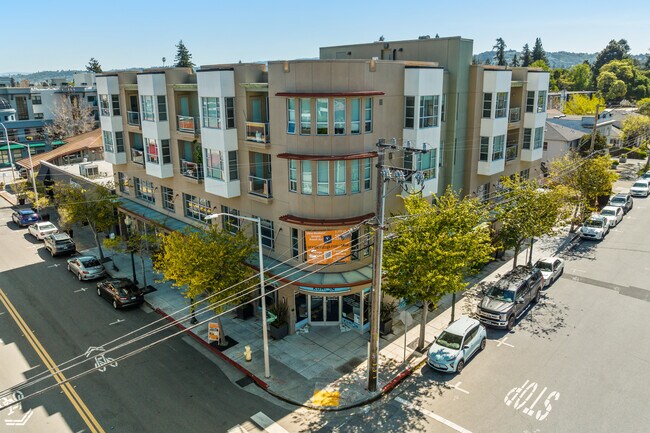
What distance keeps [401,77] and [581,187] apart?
801 inches

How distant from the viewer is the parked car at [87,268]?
30.4m

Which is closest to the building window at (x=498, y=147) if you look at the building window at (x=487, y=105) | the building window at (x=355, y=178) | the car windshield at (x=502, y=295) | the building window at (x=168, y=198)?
the building window at (x=487, y=105)

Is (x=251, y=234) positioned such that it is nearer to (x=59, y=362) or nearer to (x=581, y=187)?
(x=59, y=362)

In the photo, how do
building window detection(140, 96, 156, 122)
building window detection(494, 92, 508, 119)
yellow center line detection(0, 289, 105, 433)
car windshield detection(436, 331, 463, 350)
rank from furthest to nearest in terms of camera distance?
building window detection(494, 92, 508, 119), building window detection(140, 96, 156, 122), car windshield detection(436, 331, 463, 350), yellow center line detection(0, 289, 105, 433)

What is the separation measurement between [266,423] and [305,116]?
523 inches

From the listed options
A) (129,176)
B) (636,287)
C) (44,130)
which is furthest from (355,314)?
(44,130)

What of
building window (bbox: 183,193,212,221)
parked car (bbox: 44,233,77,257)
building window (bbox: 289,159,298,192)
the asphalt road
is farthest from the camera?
parked car (bbox: 44,233,77,257)

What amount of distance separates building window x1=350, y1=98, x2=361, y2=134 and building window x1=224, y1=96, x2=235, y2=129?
700 centimetres

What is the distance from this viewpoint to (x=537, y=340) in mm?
22688

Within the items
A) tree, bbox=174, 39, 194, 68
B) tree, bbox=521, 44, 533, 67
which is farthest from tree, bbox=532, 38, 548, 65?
tree, bbox=174, 39, 194, 68

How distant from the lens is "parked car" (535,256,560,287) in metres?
28.6

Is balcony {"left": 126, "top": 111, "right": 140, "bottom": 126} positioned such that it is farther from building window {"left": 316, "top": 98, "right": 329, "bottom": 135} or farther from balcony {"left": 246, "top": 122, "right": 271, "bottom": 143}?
building window {"left": 316, "top": 98, "right": 329, "bottom": 135}

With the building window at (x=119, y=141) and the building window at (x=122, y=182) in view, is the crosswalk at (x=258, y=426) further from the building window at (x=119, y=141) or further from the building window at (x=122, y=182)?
the building window at (x=119, y=141)

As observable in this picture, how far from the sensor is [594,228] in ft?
118
